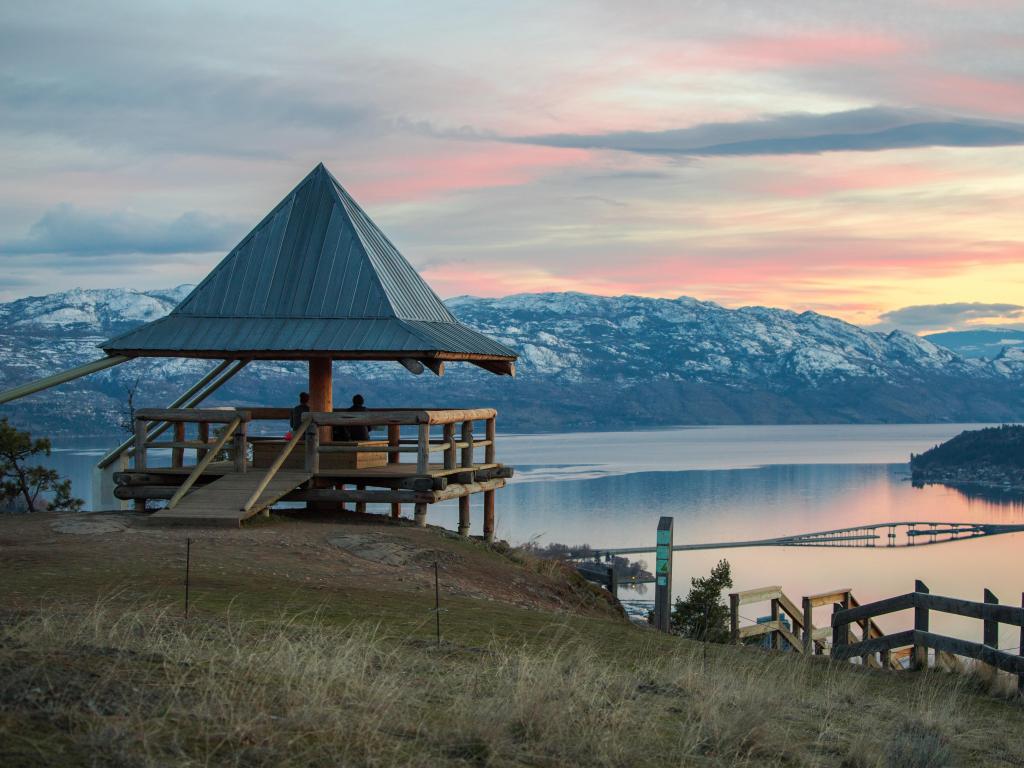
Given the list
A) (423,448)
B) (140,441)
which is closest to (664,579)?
(423,448)

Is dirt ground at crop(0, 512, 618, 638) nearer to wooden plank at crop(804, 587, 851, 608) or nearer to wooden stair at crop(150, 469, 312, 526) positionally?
wooden stair at crop(150, 469, 312, 526)

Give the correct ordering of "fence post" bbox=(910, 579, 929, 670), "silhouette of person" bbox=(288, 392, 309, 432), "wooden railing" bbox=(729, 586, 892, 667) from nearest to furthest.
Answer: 1. "fence post" bbox=(910, 579, 929, 670)
2. "wooden railing" bbox=(729, 586, 892, 667)
3. "silhouette of person" bbox=(288, 392, 309, 432)

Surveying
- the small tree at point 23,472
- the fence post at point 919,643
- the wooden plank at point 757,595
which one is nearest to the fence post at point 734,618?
the wooden plank at point 757,595

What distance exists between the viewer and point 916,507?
186m

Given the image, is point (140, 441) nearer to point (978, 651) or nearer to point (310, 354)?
point (310, 354)

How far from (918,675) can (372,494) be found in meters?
9.61

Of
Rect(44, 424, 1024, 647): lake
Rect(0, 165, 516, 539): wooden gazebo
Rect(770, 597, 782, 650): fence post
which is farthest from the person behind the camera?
Rect(44, 424, 1024, 647): lake

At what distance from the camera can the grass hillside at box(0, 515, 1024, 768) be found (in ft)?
22.7

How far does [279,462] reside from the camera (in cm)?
1967

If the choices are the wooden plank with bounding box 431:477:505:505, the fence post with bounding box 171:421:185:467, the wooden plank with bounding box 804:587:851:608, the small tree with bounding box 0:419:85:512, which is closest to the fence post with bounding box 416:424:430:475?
the wooden plank with bounding box 431:477:505:505

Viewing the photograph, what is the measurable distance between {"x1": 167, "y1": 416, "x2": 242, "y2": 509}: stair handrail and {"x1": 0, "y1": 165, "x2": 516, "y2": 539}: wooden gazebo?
3 cm

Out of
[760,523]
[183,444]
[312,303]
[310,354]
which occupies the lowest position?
[760,523]

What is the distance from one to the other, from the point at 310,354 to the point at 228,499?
11.4ft

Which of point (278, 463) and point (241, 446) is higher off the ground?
point (241, 446)
